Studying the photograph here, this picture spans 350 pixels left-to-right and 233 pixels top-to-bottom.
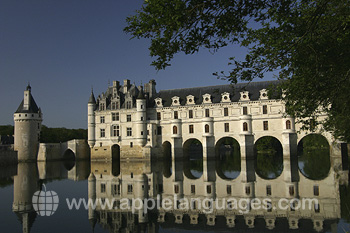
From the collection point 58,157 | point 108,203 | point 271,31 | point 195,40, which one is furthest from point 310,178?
point 58,157

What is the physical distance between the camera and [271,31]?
736 cm

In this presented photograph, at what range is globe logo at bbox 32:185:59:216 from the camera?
13.4 meters

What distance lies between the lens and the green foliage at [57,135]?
178 feet

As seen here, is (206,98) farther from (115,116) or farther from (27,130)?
(27,130)

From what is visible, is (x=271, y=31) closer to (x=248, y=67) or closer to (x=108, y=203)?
(x=248, y=67)

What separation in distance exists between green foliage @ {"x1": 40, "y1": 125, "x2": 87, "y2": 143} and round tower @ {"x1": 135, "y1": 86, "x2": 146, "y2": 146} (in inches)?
682

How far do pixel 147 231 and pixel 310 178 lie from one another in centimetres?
1365

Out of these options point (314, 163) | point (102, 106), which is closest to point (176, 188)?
point (314, 163)

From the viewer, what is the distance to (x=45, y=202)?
16062mm

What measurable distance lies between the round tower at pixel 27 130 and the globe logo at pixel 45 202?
29.9 m

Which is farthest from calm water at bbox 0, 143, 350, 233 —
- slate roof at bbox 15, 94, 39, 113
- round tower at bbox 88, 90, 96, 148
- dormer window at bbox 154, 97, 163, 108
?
slate roof at bbox 15, 94, 39, 113

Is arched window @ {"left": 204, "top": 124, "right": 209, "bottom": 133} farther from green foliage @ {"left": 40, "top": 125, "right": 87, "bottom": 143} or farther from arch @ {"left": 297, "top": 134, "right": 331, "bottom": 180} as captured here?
green foliage @ {"left": 40, "top": 125, "right": 87, "bottom": 143}

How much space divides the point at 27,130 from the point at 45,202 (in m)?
33.6

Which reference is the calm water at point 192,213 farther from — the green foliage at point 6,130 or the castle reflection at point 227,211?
the green foliage at point 6,130
